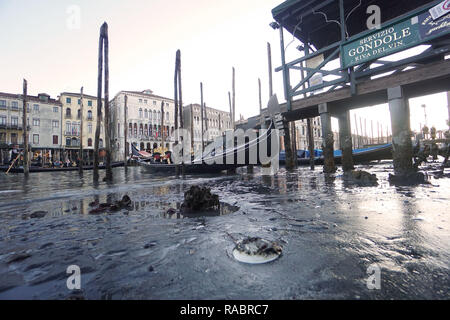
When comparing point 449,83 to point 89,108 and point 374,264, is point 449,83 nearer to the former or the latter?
point 374,264

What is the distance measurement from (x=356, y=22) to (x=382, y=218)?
1045cm

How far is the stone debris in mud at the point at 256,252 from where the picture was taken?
1.37 meters

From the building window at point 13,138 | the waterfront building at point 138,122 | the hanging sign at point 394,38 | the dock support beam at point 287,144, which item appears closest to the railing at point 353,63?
the hanging sign at point 394,38

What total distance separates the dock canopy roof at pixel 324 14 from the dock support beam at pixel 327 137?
10.7 ft

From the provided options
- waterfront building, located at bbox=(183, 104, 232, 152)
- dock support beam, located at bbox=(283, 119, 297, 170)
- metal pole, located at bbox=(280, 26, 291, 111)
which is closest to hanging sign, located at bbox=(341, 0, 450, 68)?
metal pole, located at bbox=(280, 26, 291, 111)

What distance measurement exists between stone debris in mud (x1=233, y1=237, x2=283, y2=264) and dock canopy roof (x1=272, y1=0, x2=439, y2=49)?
896 cm

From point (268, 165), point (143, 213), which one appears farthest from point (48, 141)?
point (143, 213)

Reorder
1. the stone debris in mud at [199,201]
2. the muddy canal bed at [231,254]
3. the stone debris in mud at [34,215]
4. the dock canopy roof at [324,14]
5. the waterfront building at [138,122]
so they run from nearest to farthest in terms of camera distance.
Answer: the muddy canal bed at [231,254] → the stone debris in mud at [34,215] → the stone debris in mud at [199,201] → the dock canopy roof at [324,14] → the waterfront building at [138,122]

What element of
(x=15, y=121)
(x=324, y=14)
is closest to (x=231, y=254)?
(x=324, y=14)

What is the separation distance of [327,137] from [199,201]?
6.85m

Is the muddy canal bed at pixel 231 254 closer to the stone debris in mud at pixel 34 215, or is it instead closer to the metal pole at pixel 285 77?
the stone debris in mud at pixel 34 215

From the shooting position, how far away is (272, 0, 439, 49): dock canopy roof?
7.65 metres

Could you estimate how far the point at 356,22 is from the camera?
Result: 8.94 m

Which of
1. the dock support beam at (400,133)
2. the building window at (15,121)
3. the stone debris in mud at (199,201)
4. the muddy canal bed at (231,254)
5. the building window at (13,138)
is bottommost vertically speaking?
the muddy canal bed at (231,254)
